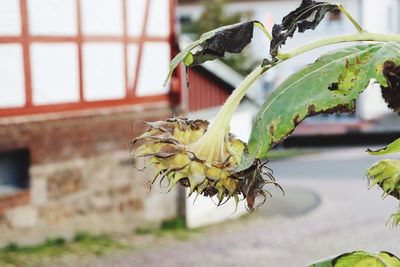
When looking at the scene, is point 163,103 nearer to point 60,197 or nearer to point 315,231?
point 60,197

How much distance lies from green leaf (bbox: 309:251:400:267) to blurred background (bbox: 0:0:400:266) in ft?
19.9

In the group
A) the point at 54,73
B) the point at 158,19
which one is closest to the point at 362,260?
the point at 54,73

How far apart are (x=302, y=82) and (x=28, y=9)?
6.75 m

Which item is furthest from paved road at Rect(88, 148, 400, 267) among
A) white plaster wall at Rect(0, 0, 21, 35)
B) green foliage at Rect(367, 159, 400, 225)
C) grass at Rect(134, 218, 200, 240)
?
green foliage at Rect(367, 159, 400, 225)

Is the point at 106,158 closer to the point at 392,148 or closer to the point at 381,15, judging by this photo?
the point at 392,148

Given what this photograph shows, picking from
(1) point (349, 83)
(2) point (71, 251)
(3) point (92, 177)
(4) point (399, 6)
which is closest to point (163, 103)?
(3) point (92, 177)

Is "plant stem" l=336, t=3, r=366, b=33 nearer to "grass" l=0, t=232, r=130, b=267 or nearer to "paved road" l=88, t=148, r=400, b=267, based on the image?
"grass" l=0, t=232, r=130, b=267

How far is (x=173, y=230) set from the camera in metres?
9.40

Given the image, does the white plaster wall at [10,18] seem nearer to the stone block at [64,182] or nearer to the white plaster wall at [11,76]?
the white plaster wall at [11,76]

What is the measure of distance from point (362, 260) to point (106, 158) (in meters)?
7.79

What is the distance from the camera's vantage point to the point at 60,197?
26.0 feet

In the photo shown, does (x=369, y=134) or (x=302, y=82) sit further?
(x=369, y=134)

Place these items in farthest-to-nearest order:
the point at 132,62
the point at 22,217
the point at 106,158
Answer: the point at 106,158 < the point at 132,62 < the point at 22,217

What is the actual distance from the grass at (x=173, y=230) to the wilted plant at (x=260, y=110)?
8460 millimetres
